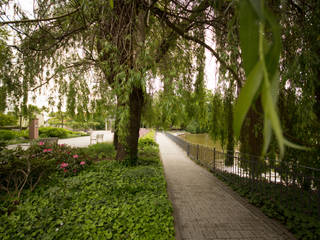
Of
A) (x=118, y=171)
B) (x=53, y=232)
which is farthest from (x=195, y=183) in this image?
(x=53, y=232)

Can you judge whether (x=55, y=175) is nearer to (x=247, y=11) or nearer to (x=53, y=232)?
(x=53, y=232)

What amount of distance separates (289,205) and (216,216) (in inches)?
59.9

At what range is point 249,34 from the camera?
511 millimetres

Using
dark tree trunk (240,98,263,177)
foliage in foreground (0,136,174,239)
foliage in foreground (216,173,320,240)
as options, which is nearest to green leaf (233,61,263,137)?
foliage in foreground (0,136,174,239)

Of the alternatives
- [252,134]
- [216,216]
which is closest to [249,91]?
[252,134]

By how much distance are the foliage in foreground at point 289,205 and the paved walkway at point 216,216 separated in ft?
0.65

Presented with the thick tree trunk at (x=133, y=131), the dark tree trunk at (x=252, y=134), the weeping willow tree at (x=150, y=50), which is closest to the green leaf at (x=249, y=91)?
the weeping willow tree at (x=150, y=50)

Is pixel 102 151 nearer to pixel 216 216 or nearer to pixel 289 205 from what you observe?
pixel 216 216

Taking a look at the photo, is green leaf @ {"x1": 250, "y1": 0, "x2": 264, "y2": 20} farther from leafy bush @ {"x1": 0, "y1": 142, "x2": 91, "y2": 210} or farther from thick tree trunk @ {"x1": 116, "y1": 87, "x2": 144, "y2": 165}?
thick tree trunk @ {"x1": 116, "y1": 87, "x2": 144, "y2": 165}

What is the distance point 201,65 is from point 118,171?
3.98m

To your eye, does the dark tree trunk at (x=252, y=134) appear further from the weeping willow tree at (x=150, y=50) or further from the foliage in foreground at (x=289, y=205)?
the foliage in foreground at (x=289, y=205)

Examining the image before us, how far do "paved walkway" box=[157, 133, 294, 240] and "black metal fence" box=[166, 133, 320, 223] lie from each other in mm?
431

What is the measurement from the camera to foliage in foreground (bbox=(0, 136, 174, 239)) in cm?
288

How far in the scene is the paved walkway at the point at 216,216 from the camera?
3.09 metres
